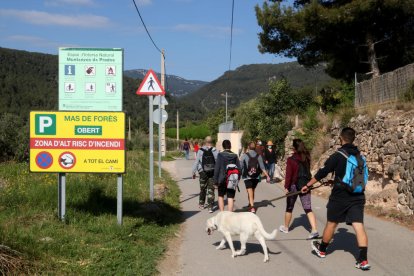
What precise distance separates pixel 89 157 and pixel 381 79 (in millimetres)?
11017

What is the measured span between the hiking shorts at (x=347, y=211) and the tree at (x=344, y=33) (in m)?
15.0

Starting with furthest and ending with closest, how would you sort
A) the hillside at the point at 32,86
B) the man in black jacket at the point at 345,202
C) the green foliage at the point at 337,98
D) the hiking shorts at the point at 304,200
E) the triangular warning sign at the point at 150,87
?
1. the hillside at the point at 32,86
2. the green foliage at the point at 337,98
3. the triangular warning sign at the point at 150,87
4. the hiking shorts at the point at 304,200
5. the man in black jacket at the point at 345,202

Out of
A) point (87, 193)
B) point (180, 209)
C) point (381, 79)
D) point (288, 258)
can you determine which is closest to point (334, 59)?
point (381, 79)

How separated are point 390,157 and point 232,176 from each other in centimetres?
450

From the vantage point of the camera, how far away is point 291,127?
2269cm

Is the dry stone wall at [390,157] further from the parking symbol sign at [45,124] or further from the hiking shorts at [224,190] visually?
the parking symbol sign at [45,124]

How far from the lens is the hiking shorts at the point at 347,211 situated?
6.33 m

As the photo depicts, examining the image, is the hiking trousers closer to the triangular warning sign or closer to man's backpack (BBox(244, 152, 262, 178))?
man's backpack (BBox(244, 152, 262, 178))

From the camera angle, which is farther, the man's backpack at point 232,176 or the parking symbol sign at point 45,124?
the man's backpack at point 232,176

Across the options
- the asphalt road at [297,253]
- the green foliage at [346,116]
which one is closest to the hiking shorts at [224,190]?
the asphalt road at [297,253]

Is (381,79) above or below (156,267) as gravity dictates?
above

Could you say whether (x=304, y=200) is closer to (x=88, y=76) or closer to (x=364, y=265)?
(x=364, y=265)

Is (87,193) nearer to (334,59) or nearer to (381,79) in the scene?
(381,79)

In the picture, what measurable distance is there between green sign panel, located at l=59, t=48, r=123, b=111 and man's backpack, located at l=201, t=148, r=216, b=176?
3778mm
